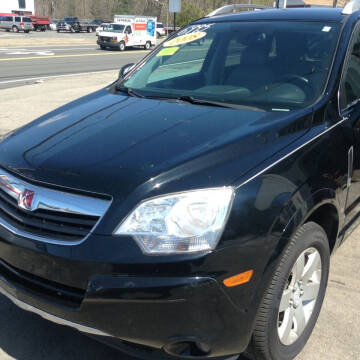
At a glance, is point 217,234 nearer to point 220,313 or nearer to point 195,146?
point 220,313

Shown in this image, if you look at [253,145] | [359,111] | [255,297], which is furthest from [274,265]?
[359,111]

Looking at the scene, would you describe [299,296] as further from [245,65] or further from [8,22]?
[8,22]

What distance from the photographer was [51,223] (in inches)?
84.7

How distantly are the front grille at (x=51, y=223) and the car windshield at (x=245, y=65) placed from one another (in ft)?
4.34

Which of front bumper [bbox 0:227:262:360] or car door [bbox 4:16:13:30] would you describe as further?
car door [bbox 4:16:13:30]

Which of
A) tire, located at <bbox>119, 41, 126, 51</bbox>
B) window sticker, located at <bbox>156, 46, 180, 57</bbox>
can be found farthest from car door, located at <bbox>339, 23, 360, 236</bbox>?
tire, located at <bbox>119, 41, 126, 51</bbox>

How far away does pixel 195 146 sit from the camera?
230 cm

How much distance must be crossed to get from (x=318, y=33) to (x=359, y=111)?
0.63m

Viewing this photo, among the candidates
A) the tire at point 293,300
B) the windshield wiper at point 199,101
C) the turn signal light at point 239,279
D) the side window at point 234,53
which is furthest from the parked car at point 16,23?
the turn signal light at point 239,279

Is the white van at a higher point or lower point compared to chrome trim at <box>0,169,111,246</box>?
lower

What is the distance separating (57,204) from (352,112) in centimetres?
195

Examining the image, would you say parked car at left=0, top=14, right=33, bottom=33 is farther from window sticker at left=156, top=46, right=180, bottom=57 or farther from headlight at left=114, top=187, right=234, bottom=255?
headlight at left=114, top=187, right=234, bottom=255

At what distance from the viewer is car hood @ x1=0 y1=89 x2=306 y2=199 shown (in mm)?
2105

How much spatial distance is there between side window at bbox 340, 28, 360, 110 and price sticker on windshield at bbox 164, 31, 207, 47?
1.25 meters
